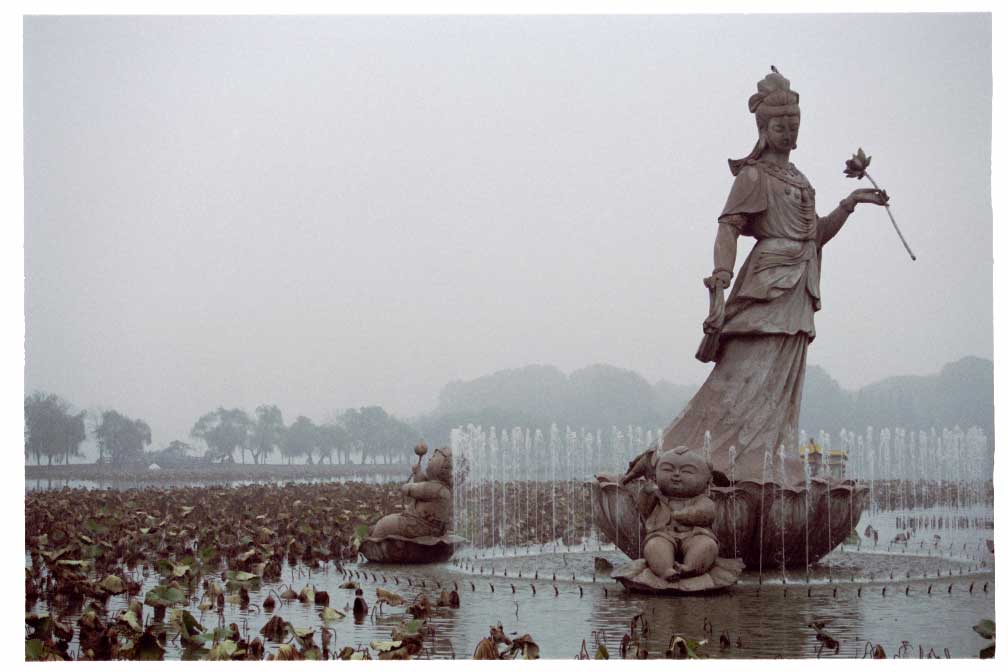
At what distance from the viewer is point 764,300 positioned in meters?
9.94

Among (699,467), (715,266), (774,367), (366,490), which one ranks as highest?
(715,266)

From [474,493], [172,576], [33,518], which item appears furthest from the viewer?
[474,493]

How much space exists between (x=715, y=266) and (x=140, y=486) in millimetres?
14606

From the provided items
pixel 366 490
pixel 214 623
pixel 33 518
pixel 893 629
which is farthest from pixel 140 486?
pixel 893 629

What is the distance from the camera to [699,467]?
8766 mm

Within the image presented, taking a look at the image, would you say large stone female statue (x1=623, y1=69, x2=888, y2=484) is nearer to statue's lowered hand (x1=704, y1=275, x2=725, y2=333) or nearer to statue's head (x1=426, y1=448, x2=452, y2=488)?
statue's lowered hand (x1=704, y1=275, x2=725, y2=333)

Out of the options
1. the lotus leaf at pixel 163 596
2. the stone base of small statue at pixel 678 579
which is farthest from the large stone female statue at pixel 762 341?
the lotus leaf at pixel 163 596

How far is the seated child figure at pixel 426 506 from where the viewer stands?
11.3 metres

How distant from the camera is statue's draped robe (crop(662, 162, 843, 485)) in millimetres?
9867

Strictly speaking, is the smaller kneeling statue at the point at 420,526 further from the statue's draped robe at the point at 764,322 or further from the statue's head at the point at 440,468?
the statue's draped robe at the point at 764,322

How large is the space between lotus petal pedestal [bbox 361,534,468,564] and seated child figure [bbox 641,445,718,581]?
2.99 meters

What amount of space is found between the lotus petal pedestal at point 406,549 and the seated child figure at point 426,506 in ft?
0.21

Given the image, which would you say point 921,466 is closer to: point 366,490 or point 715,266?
point 366,490

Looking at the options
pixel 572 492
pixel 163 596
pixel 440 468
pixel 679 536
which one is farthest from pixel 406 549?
pixel 572 492
